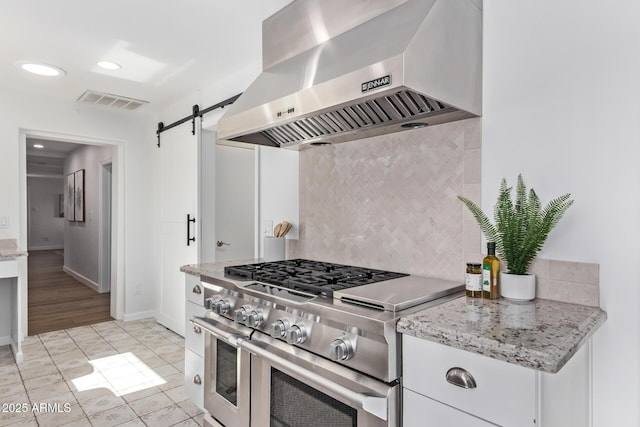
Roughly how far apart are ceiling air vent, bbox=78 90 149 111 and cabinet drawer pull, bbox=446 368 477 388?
3785mm

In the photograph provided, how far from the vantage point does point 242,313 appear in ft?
5.68

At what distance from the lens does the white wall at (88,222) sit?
574 centimetres

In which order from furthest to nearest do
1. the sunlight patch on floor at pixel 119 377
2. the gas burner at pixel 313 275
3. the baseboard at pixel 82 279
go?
1. the baseboard at pixel 82 279
2. the sunlight patch on floor at pixel 119 377
3. the gas burner at pixel 313 275

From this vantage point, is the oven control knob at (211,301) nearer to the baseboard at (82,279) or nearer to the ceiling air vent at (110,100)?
the ceiling air vent at (110,100)

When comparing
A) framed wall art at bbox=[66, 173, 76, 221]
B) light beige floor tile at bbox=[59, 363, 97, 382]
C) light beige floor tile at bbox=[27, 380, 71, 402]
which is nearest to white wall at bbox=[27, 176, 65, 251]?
framed wall art at bbox=[66, 173, 76, 221]

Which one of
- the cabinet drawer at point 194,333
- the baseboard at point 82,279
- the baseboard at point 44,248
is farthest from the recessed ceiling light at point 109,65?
the baseboard at point 44,248

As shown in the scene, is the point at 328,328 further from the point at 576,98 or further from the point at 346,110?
the point at 576,98

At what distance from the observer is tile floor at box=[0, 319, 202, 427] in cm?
230

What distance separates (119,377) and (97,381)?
14 centimetres

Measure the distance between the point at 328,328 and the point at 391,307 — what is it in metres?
0.26

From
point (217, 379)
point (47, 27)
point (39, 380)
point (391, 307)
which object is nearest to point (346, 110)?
point (391, 307)

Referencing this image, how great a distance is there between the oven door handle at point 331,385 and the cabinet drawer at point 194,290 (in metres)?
0.56

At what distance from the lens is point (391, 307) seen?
125cm

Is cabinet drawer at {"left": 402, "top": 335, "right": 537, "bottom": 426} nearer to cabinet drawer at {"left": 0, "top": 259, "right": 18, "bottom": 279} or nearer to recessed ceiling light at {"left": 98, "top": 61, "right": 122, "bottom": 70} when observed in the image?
recessed ceiling light at {"left": 98, "top": 61, "right": 122, "bottom": 70}
